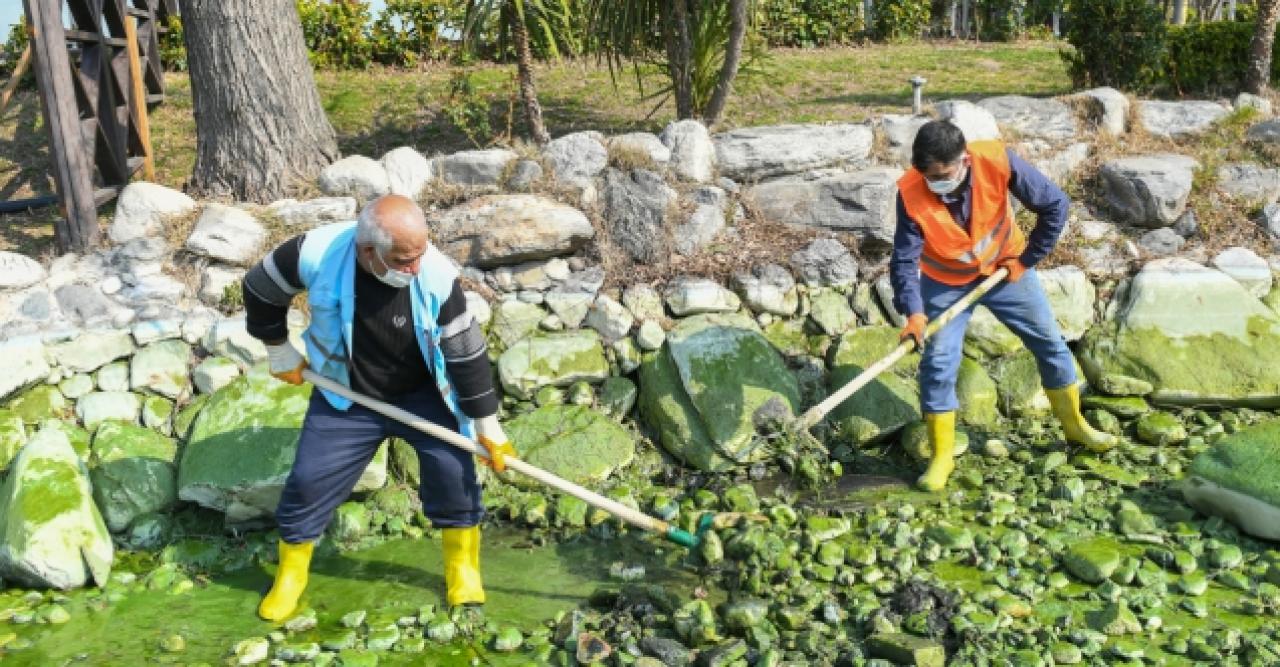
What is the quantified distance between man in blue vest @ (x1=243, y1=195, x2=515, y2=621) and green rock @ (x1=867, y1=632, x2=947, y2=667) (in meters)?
1.53

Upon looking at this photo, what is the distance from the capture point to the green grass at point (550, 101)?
26.2ft

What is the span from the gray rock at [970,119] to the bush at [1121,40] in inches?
75.9

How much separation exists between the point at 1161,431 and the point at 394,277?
3.90m

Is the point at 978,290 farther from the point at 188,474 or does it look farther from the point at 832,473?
the point at 188,474

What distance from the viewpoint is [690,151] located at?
673cm

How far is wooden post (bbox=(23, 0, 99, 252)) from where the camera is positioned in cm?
614

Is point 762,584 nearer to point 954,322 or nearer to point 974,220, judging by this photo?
point 954,322

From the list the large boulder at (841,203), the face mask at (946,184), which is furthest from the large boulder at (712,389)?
the face mask at (946,184)

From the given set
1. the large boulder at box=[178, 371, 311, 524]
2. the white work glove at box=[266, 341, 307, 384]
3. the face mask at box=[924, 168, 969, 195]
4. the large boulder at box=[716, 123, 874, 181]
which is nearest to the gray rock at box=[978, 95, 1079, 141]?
the large boulder at box=[716, 123, 874, 181]

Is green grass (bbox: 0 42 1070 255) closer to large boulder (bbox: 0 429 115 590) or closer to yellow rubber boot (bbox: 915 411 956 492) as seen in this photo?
large boulder (bbox: 0 429 115 590)

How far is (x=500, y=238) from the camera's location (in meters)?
6.14

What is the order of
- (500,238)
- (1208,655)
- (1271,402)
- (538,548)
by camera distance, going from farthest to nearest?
1. (500,238)
2. (1271,402)
3. (538,548)
4. (1208,655)

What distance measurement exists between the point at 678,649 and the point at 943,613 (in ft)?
3.23

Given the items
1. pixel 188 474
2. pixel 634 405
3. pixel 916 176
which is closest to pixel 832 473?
pixel 634 405
